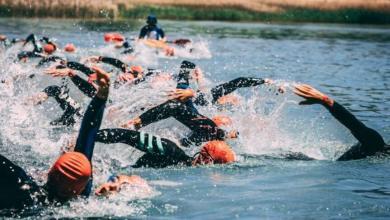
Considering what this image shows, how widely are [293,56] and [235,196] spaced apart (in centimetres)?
2213

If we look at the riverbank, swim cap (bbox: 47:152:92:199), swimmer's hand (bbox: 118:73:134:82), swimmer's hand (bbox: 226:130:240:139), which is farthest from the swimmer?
the riverbank

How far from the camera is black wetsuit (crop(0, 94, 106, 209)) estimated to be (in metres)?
6.26

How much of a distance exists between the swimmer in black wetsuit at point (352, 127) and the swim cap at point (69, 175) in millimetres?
2947

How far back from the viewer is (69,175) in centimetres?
615

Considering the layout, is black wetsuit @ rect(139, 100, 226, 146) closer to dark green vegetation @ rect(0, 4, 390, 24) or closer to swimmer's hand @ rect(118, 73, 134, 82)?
swimmer's hand @ rect(118, 73, 134, 82)

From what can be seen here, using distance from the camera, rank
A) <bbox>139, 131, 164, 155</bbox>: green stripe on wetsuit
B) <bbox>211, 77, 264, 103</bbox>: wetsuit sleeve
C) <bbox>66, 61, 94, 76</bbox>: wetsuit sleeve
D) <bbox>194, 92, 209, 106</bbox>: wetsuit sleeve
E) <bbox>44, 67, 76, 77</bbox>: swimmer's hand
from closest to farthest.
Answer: <bbox>139, 131, 164, 155</bbox>: green stripe on wetsuit < <bbox>44, 67, 76, 77</bbox>: swimmer's hand < <bbox>211, 77, 264, 103</bbox>: wetsuit sleeve < <bbox>194, 92, 209, 106</bbox>: wetsuit sleeve < <bbox>66, 61, 94, 76</bbox>: wetsuit sleeve

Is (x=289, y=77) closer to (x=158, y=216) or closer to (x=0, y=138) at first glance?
(x=0, y=138)

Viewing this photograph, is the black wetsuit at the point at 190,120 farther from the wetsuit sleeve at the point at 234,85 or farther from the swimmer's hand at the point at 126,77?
the swimmer's hand at the point at 126,77

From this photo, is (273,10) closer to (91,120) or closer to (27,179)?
(91,120)

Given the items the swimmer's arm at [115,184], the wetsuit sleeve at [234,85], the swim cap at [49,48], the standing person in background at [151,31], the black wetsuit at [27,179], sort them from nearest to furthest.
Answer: the black wetsuit at [27,179] < the swimmer's arm at [115,184] < the wetsuit sleeve at [234,85] < the swim cap at [49,48] < the standing person in background at [151,31]

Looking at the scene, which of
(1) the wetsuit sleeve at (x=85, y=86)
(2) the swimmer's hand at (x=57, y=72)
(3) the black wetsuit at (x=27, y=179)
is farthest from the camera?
(1) the wetsuit sleeve at (x=85, y=86)

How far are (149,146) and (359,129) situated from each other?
2.92 metres

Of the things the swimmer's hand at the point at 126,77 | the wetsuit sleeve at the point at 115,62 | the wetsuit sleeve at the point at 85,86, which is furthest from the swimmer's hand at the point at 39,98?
the wetsuit sleeve at the point at 85,86

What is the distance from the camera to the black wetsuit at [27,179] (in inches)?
246
